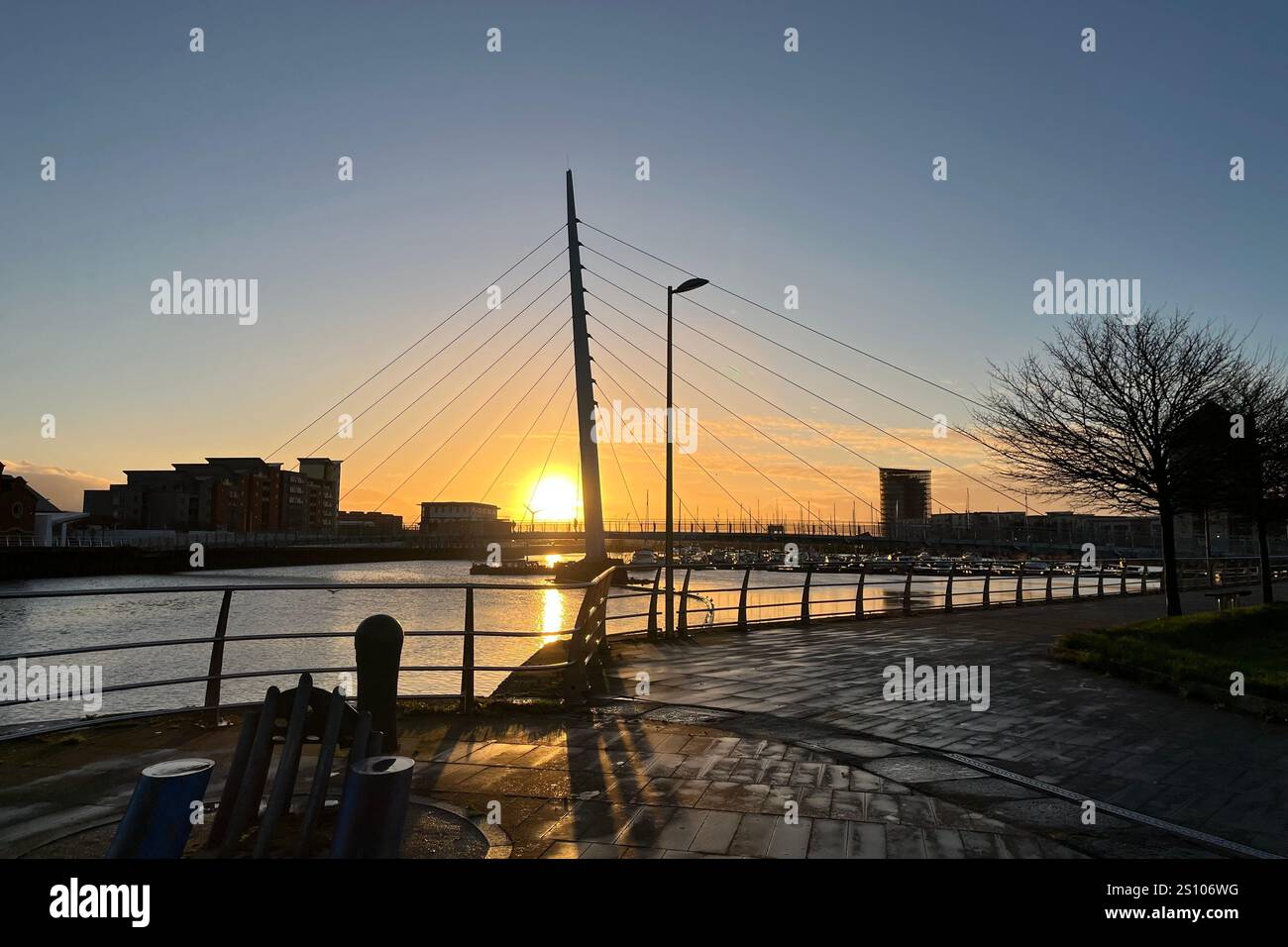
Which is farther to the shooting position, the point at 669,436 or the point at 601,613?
the point at 669,436

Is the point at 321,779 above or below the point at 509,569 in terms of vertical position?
above

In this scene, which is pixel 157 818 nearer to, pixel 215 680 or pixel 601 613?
pixel 215 680

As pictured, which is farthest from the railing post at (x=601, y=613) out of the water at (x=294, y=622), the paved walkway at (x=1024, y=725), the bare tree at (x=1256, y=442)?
the bare tree at (x=1256, y=442)

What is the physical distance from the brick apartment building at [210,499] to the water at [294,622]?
154 ft

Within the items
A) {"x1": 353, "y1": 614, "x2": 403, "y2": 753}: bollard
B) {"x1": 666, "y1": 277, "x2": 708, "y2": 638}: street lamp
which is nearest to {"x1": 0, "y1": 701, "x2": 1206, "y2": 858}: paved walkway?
{"x1": 353, "y1": 614, "x2": 403, "y2": 753}: bollard

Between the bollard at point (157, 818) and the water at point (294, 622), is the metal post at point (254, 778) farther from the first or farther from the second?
the water at point (294, 622)

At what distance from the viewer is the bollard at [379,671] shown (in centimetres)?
624

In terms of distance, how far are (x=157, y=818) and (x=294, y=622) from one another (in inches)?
2325

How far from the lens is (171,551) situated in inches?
3637

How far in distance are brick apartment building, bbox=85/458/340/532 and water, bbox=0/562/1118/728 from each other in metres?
47.0

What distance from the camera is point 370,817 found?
3.98m

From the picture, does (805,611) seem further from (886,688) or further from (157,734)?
(157,734)

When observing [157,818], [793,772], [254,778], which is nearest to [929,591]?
[793,772]

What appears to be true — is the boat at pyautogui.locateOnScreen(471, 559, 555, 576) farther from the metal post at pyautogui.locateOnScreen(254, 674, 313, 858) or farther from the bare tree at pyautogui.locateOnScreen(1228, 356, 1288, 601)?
the metal post at pyautogui.locateOnScreen(254, 674, 313, 858)
